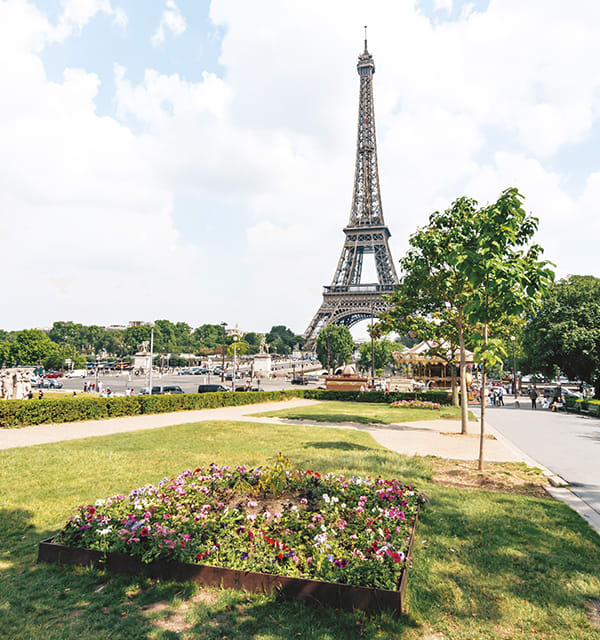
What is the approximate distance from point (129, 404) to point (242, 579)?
62.1 ft

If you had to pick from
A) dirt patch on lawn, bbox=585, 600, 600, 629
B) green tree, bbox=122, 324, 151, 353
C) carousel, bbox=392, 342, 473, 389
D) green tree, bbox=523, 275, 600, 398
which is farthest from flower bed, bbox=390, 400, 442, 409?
green tree, bbox=122, 324, 151, 353

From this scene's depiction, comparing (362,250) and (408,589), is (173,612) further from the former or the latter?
(362,250)

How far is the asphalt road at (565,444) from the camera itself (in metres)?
9.44

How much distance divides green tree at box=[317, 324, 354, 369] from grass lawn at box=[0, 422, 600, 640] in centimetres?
6654

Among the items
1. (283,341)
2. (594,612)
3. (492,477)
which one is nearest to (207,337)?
(283,341)

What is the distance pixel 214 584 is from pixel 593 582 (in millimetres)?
4172

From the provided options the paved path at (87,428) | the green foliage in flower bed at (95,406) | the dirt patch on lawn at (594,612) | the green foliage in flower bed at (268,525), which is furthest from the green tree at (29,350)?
the dirt patch on lawn at (594,612)

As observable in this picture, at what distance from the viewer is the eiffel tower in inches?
3000

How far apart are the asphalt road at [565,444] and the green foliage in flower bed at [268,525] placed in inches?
175

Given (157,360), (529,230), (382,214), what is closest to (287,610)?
(529,230)

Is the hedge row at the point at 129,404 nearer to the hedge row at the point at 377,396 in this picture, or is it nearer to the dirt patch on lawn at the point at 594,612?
the hedge row at the point at 377,396

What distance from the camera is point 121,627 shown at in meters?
3.92

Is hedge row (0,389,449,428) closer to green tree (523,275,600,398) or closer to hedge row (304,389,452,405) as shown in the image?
hedge row (304,389,452,405)

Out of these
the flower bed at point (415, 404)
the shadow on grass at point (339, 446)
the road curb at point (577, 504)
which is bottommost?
the flower bed at point (415, 404)
